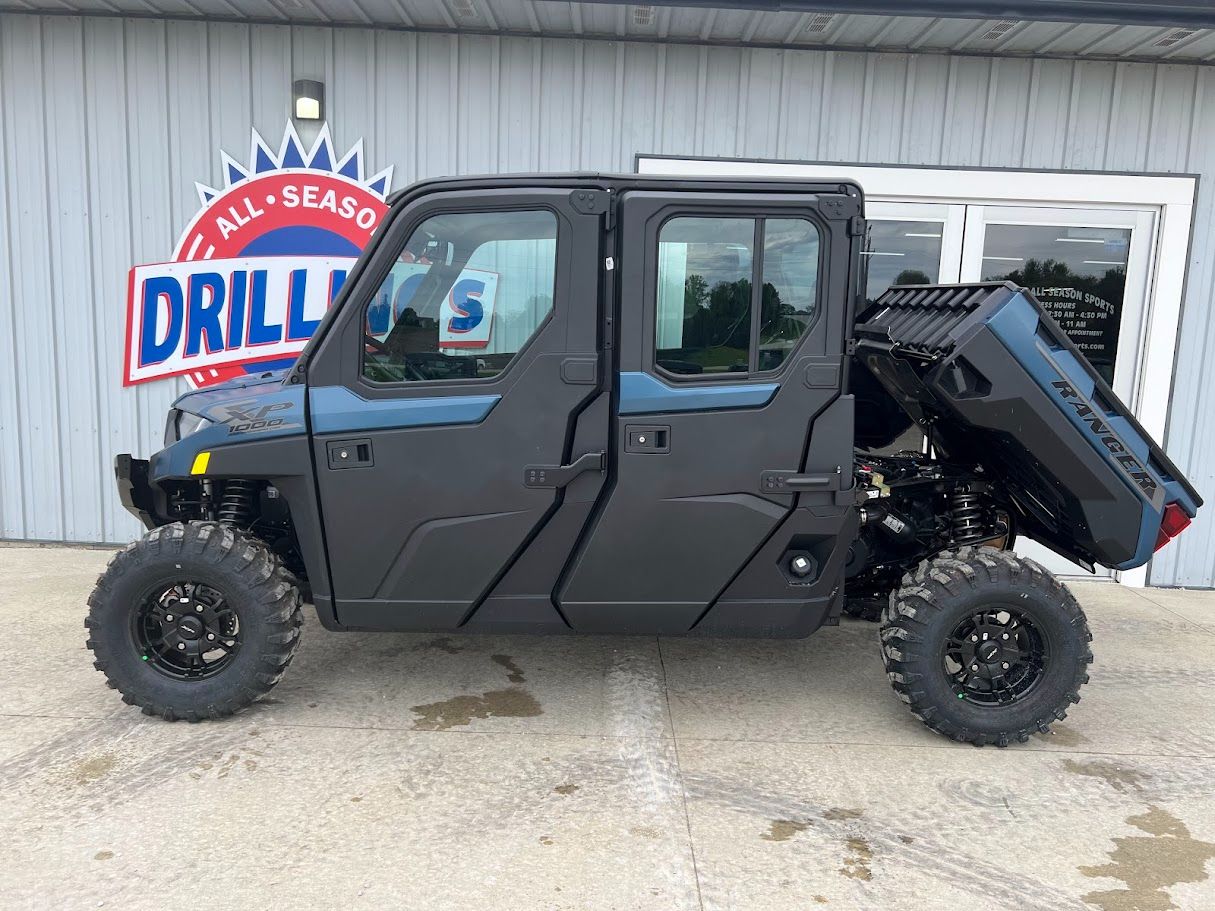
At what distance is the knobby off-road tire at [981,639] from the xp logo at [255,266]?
4.60 meters

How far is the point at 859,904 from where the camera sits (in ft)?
8.92

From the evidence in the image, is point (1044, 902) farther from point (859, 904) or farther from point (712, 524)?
point (712, 524)

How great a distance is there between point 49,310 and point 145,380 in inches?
33.8

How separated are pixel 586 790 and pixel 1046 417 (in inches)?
92.8

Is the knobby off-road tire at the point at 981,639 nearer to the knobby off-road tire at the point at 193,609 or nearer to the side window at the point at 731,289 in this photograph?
the side window at the point at 731,289

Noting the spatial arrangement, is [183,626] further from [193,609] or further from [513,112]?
[513,112]

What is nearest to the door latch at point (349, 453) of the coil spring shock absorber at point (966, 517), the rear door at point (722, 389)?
the rear door at point (722, 389)

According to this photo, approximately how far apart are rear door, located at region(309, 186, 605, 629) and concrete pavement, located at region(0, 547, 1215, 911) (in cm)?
103

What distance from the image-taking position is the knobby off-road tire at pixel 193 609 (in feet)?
12.0

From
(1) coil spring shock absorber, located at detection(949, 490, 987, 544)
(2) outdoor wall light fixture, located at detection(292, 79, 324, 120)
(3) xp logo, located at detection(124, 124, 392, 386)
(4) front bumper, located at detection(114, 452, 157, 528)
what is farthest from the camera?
(3) xp logo, located at detection(124, 124, 392, 386)

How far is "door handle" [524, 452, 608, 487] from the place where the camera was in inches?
141

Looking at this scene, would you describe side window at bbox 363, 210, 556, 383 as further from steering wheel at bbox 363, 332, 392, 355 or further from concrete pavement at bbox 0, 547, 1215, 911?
concrete pavement at bbox 0, 547, 1215, 911

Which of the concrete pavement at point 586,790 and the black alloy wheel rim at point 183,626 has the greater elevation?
the black alloy wheel rim at point 183,626

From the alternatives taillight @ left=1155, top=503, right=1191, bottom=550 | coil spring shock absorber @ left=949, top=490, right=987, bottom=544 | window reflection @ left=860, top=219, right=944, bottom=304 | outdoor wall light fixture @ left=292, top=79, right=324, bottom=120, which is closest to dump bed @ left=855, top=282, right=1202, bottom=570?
taillight @ left=1155, top=503, right=1191, bottom=550
